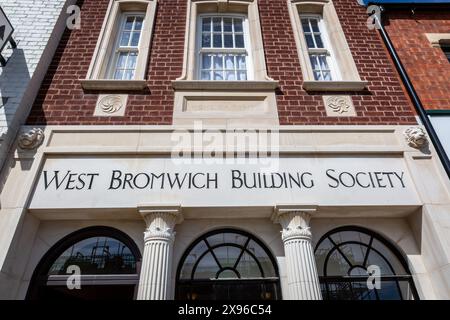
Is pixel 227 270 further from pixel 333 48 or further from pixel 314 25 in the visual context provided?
pixel 314 25

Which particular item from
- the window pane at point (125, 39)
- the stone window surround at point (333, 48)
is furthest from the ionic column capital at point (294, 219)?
the window pane at point (125, 39)

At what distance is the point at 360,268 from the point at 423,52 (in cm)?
493

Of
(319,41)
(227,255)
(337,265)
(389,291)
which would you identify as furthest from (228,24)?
(389,291)

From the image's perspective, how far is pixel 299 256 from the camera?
12.4 ft

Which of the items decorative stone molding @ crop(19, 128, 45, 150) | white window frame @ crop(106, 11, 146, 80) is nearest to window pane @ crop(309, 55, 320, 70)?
white window frame @ crop(106, 11, 146, 80)

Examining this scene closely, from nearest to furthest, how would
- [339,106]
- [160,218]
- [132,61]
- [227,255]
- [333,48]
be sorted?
1. [160,218]
2. [227,255]
3. [339,106]
4. [132,61]
5. [333,48]

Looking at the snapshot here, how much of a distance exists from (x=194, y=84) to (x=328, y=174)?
285cm

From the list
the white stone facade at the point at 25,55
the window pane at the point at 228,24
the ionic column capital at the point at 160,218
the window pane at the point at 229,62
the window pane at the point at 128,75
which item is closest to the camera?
the ionic column capital at the point at 160,218

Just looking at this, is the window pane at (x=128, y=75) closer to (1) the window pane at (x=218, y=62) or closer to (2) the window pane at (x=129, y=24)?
(2) the window pane at (x=129, y=24)

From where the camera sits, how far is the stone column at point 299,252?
11.9 feet

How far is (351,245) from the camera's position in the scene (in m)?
4.32

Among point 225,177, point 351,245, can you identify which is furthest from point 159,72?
point 351,245

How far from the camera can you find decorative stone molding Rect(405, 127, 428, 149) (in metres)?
4.55

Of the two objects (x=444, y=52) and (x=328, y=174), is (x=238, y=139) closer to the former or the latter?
(x=328, y=174)
